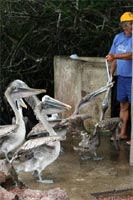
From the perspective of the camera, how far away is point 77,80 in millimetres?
9609

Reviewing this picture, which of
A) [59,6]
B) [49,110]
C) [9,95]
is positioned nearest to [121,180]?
[49,110]

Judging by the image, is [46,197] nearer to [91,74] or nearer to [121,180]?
[121,180]

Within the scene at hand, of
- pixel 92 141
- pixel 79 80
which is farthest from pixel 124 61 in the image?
pixel 92 141

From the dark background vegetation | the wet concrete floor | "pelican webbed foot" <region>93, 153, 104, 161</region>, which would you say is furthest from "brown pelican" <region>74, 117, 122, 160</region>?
the dark background vegetation

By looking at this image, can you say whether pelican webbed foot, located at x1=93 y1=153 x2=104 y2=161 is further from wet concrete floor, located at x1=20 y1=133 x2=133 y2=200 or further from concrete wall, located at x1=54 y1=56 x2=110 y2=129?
concrete wall, located at x1=54 y1=56 x2=110 y2=129

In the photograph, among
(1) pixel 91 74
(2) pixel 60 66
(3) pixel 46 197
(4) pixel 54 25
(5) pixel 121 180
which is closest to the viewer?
(3) pixel 46 197

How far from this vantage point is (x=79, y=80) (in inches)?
376

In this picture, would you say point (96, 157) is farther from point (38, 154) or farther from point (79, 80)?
point (79, 80)

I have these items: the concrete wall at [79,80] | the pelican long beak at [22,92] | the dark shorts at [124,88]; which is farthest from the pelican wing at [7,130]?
the concrete wall at [79,80]

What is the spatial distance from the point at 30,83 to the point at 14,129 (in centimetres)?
455

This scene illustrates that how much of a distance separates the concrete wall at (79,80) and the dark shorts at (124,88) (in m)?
0.57

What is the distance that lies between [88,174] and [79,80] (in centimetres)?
295

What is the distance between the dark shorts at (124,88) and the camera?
845 cm

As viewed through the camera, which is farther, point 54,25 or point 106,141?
point 54,25
